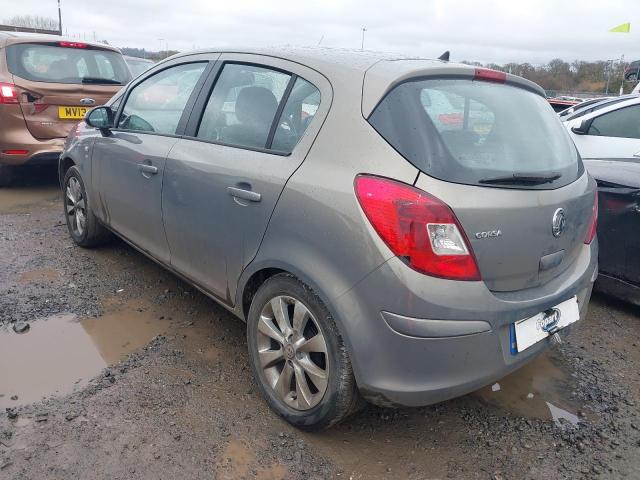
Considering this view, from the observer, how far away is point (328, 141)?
2.25 metres

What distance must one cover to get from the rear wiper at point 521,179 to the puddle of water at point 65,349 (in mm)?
2167

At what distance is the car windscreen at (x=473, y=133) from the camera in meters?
2.06

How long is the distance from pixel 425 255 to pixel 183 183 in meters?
1.53

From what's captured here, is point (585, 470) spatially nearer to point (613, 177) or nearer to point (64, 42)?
point (613, 177)

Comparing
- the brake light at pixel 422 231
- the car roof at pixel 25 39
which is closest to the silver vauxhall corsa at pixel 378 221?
the brake light at pixel 422 231

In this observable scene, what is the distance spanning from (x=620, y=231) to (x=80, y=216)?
4.13 meters

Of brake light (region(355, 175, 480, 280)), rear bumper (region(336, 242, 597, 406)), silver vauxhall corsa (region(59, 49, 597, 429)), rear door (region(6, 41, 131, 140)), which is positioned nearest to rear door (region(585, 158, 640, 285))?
silver vauxhall corsa (region(59, 49, 597, 429))

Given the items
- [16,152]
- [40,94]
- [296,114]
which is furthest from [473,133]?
[16,152]

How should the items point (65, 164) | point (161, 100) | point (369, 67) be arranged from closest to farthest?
point (369, 67) < point (161, 100) < point (65, 164)

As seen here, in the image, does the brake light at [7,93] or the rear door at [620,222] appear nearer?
the rear door at [620,222]

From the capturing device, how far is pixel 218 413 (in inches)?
99.5

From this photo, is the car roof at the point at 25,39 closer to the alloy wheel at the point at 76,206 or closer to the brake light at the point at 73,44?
the brake light at the point at 73,44

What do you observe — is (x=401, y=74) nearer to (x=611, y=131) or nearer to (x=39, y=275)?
(x=39, y=275)

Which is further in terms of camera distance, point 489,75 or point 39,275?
point 39,275
